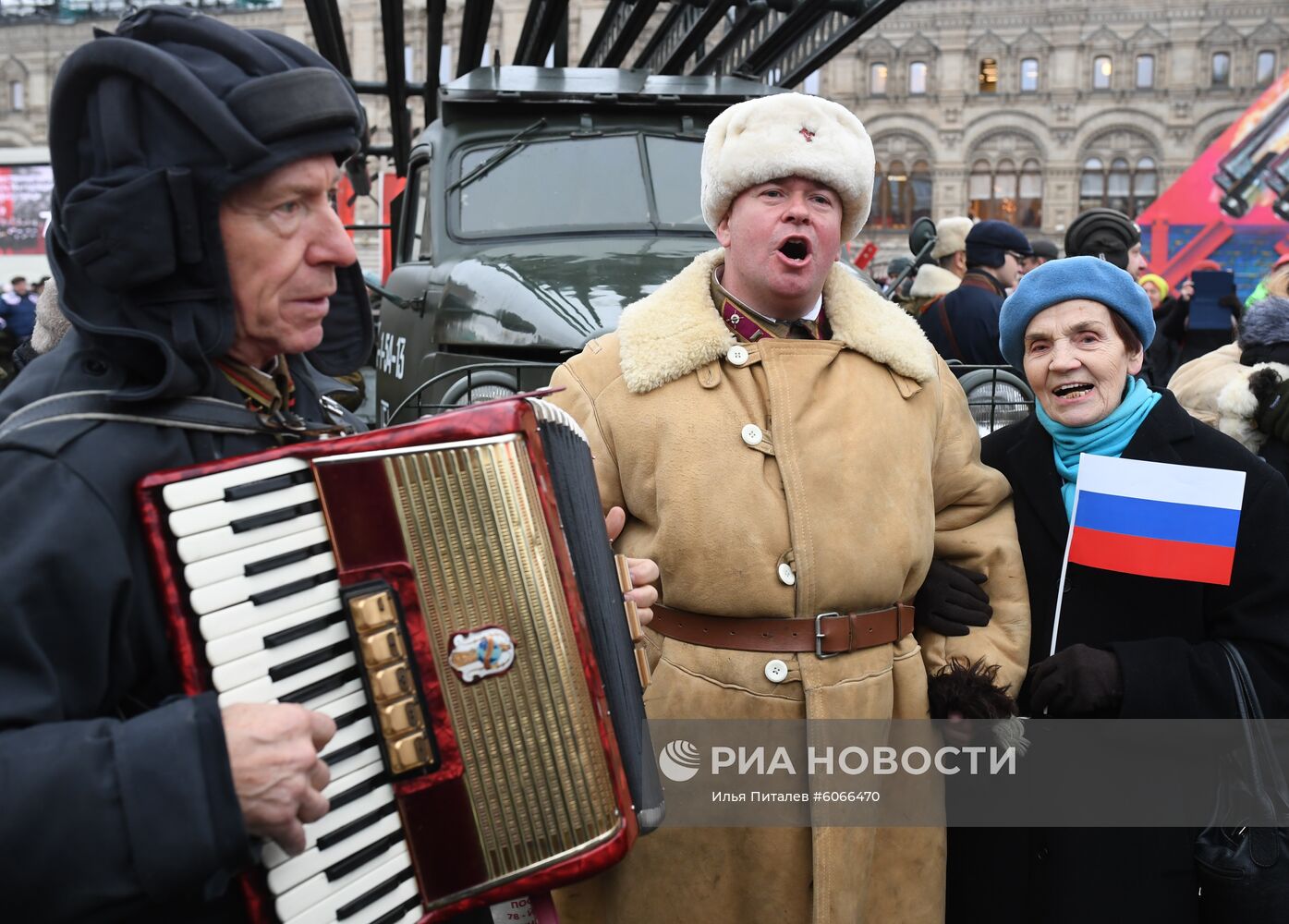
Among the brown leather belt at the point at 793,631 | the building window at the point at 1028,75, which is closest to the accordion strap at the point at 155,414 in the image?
the brown leather belt at the point at 793,631

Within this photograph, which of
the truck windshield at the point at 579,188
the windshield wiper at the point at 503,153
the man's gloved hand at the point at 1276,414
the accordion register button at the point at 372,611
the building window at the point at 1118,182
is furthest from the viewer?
the building window at the point at 1118,182

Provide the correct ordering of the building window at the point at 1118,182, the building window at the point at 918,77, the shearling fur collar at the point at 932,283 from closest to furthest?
1. the shearling fur collar at the point at 932,283
2. the building window at the point at 1118,182
3. the building window at the point at 918,77

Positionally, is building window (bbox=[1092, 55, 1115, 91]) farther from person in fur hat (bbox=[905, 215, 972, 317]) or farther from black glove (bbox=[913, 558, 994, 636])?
black glove (bbox=[913, 558, 994, 636])

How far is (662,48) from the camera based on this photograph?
29.5 feet

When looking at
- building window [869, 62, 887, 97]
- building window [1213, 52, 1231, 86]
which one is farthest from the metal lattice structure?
building window [1213, 52, 1231, 86]

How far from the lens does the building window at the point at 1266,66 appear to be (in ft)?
133

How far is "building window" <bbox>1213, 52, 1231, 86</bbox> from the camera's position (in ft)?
133

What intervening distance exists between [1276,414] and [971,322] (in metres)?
1.94

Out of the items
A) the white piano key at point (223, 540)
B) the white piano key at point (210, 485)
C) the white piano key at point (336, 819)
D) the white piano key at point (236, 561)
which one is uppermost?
the white piano key at point (210, 485)

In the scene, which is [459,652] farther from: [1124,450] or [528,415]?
[1124,450]

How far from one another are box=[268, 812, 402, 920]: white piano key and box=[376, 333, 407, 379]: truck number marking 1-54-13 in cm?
438

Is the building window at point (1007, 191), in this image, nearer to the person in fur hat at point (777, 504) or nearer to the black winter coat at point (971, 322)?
the black winter coat at point (971, 322)

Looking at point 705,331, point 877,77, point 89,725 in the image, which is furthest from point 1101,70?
point 89,725

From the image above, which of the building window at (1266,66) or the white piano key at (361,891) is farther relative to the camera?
the building window at (1266,66)
